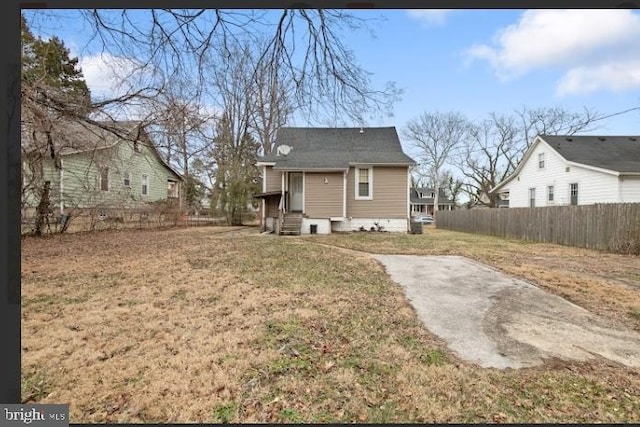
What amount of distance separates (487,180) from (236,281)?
1718 inches

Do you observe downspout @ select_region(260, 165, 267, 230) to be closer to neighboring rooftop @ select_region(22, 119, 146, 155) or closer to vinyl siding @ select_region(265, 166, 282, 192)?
vinyl siding @ select_region(265, 166, 282, 192)

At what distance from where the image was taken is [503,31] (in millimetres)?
3061

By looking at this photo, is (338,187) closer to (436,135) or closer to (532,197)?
(532,197)

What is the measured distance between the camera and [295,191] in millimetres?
16203

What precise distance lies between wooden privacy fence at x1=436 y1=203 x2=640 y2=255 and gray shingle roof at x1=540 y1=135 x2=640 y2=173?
14.9 ft

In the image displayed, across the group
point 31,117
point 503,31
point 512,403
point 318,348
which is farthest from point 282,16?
point 31,117

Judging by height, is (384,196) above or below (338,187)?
below

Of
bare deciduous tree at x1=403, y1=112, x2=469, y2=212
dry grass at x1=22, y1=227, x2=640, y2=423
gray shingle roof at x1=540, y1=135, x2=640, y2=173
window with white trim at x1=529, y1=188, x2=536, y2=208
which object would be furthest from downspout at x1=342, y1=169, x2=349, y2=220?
bare deciduous tree at x1=403, y1=112, x2=469, y2=212

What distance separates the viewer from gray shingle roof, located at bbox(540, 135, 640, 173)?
15852 millimetres

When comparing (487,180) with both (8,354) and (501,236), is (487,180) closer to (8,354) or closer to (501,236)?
(501,236)

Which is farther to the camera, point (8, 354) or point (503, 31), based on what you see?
point (503, 31)

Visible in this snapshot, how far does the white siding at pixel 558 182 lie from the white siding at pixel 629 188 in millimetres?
195

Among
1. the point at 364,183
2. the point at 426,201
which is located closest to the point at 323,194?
the point at 364,183

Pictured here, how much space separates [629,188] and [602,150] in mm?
4203
